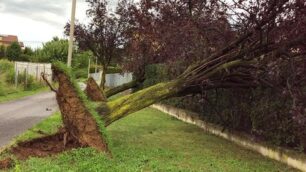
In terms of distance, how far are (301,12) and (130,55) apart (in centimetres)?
2329

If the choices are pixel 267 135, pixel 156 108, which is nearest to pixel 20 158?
pixel 267 135

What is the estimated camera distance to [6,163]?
8.97 meters

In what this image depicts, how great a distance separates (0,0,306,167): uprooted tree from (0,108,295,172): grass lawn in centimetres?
67

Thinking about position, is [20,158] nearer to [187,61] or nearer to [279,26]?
[279,26]

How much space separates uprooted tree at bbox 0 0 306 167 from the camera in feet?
33.0

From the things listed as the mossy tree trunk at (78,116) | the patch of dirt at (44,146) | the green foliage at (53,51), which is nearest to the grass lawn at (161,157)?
the mossy tree trunk at (78,116)

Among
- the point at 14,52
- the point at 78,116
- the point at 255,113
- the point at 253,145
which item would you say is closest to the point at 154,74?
the point at 253,145

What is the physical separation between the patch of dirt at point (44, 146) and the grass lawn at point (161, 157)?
523 millimetres

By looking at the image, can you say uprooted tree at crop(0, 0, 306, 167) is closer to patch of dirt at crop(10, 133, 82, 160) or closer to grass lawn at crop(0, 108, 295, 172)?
patch of dirt at crop(10, 133, 82, 160)

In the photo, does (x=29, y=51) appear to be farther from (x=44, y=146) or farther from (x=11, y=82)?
(x=44, y=146)

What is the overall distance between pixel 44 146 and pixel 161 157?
253 centimetres

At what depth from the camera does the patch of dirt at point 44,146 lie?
10138mm

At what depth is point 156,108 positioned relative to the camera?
26219 mm

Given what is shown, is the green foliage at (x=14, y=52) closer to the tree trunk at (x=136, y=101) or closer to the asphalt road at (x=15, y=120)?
the asphalt road at (x=15, y=120)
